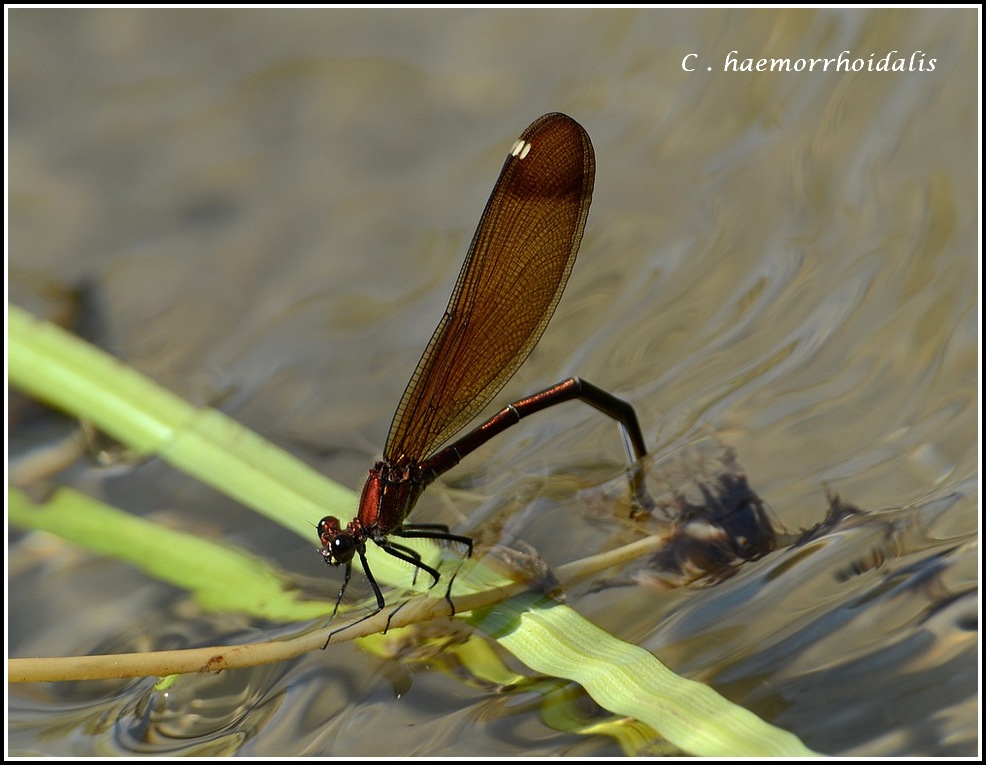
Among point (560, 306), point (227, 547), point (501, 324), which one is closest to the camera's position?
point (227, 547)

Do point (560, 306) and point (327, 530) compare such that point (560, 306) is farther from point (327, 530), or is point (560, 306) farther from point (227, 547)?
point (227, 547)

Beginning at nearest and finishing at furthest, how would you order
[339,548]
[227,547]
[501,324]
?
[339,548]
[227,547]
[501,324]


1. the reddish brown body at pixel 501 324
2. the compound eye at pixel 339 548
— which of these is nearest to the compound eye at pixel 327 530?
the compound eye at pixel 339 548

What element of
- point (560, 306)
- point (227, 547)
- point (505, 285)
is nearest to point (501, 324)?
point (505, 285)

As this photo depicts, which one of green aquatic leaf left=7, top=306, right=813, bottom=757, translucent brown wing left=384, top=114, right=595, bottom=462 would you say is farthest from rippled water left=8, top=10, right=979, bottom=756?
translucent brown wing left=384, top=114, right=595, bottom=462

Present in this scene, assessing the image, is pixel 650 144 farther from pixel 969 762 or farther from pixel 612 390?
pixel 969 762

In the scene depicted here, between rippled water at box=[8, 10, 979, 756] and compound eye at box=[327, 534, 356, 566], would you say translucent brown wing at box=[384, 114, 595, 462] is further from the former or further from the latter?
compound eye at box=[327, 534, 356, 566]

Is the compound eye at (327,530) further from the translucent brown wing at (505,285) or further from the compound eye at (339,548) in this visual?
the translucent brown wing at (505,285)
